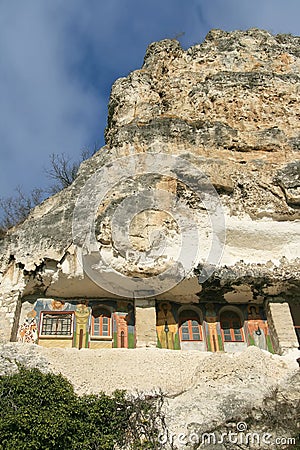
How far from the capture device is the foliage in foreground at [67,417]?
9.42 meters

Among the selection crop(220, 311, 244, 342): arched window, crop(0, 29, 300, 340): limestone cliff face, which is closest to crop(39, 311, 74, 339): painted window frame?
crop(0, 29, 300, 340): limestone cliff face

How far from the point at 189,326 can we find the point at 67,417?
5852 mm

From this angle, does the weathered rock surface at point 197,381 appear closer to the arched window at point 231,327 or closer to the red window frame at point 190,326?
the red window frame at point 190,326

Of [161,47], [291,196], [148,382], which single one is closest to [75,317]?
[148,382]

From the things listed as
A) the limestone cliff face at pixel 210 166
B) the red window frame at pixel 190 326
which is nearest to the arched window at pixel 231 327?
the limestone cliff face at pixel 210 166

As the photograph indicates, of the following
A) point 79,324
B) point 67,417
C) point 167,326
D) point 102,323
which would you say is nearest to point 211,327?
point 167,326

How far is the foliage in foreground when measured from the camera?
30.9ft

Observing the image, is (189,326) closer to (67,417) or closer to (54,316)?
(54,316)

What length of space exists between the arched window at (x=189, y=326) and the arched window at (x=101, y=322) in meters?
2.19

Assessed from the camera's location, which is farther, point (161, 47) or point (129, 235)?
point (161, 47)

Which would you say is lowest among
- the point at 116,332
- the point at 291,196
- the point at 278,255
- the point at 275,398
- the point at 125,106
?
the point at 275,398

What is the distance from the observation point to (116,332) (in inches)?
567

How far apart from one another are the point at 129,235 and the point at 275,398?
5.97 meters

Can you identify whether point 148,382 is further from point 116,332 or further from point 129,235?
point 129,235
